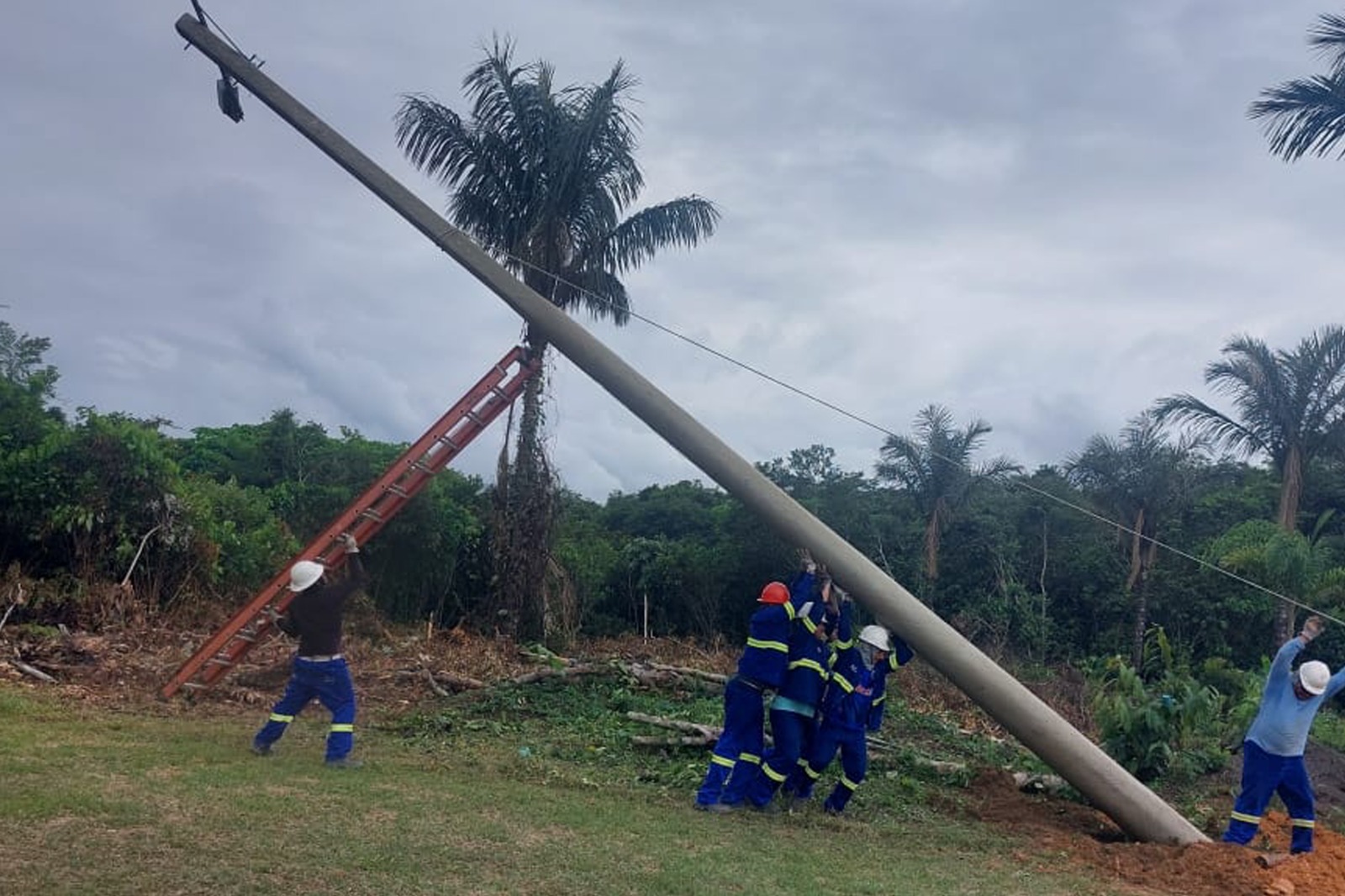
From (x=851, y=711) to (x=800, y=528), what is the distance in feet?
5.39

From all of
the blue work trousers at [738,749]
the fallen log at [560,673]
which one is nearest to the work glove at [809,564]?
the blue work trousers at [738,749]

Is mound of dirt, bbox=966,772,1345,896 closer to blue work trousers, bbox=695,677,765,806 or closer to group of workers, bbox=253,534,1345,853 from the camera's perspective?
group of workers, bbox=253,534,1345,853

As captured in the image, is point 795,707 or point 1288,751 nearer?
point 1288,751

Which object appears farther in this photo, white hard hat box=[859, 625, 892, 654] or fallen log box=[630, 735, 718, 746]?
fallen log box=[630, 735, 718, 746]

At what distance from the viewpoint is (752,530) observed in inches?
1065

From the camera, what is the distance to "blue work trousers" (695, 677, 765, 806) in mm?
9531

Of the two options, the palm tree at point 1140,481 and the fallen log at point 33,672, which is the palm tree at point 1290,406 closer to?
the palm tree at point 1140,481

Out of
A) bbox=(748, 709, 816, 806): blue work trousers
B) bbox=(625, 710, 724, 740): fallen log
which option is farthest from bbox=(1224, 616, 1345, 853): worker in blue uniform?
bbox=(625, 710, 724, 740): fallen log

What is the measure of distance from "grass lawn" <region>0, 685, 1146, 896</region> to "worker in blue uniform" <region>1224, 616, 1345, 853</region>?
1.86m

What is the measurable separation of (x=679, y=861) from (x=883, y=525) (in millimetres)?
21102

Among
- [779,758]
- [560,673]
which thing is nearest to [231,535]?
[560,673]

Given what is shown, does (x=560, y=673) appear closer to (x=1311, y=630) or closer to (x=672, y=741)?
(x=672, y=741)

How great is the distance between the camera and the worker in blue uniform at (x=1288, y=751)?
29.9 feet

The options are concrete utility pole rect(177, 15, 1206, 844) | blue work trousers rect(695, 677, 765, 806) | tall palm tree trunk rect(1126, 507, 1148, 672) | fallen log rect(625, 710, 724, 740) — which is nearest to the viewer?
blue work trousers rect(695, 677, 765, 806)
